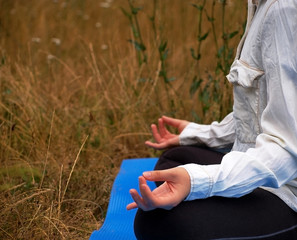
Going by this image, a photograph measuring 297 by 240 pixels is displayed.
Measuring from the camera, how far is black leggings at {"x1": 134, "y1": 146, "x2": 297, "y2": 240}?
1.18 meters

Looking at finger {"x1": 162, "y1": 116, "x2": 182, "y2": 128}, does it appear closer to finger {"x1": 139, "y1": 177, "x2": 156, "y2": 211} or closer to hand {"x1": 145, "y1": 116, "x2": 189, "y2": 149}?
hand {"x1": 145, "y1": 116, "x2": 189, "y2": 149}

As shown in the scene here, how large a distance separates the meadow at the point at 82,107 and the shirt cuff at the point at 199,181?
591 millimetres

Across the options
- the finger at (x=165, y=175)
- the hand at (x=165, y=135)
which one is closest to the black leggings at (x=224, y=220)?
the finger at (x=165, y=175)

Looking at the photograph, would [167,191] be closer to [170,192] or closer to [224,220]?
[170,192]

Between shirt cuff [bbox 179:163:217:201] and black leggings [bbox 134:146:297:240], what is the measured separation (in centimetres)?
5

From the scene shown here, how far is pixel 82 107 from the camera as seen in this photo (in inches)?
117

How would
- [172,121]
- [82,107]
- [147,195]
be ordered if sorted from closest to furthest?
[147,195]
[172,121]
[82,107]

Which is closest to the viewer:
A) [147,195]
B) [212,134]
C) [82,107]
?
[147,195]

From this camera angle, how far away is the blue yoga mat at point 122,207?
63.9 inches

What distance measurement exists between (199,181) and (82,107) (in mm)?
1907

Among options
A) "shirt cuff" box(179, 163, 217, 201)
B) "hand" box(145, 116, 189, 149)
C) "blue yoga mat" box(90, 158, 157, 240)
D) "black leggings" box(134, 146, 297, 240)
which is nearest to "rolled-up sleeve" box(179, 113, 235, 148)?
"hand" box(145, 116, 189, 149)

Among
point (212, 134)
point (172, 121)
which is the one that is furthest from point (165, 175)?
point (172, 121)

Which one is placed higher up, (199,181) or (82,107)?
(199,181)

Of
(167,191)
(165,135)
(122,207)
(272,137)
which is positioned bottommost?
(122,207)
